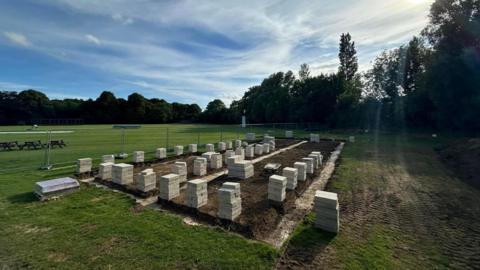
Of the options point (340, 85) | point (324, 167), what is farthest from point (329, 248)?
point (340, 85)

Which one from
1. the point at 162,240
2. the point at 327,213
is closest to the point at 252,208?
the point at 327,213

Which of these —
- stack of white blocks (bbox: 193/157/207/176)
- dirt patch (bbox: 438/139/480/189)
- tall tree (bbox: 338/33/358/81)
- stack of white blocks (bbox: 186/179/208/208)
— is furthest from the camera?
tall tree (bbox: 338/33/358/81)

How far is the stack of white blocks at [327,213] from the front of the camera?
4.59m

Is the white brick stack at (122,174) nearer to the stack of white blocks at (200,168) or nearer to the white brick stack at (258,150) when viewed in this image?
the stack of white blocks at (200,168)

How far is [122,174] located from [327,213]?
6515mm

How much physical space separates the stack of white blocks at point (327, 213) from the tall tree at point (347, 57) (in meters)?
49.4

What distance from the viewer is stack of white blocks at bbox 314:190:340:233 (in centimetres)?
459

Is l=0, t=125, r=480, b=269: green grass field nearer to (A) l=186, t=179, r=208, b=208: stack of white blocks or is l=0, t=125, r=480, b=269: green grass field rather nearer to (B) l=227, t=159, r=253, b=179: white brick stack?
(A) l=186, t=179, r=208, b=208: stack of white blocks

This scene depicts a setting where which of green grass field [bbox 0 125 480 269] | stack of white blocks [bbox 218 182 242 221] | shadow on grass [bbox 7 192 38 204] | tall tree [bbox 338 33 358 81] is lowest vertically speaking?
green grass field [bbox 0 125 480 269]

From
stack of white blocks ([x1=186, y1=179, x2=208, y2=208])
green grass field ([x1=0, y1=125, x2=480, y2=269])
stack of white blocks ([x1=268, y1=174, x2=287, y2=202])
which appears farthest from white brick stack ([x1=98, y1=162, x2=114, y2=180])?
stack of white blocks ([x1=268, y1=174, x2=287, y2=202])

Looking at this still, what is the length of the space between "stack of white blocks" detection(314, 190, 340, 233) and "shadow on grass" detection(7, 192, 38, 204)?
7479 mm

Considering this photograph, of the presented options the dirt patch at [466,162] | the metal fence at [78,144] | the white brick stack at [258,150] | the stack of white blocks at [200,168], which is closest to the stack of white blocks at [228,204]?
the stack of white blocks at [200,168]

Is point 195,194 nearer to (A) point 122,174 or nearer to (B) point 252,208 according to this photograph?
(B) point 252,208

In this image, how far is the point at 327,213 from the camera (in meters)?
4.65
